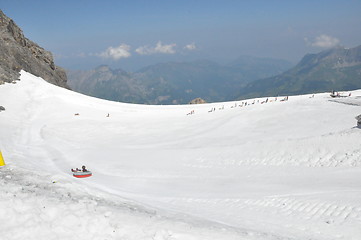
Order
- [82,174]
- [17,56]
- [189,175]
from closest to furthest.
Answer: [82,174], [189,175], [17,56]

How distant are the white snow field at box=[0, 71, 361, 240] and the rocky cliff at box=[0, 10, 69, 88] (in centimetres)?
2290

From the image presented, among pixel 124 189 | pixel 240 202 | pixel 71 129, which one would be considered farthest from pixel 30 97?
pixel 240 202

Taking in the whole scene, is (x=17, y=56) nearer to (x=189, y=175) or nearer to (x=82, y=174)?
(x=82, y=174)

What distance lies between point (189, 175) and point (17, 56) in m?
64.1

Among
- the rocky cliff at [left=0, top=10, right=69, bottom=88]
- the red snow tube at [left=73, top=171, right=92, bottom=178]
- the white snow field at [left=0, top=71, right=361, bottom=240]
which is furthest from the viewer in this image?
the rocky cliff at [left=0, top=10, right=69, bottom=88]

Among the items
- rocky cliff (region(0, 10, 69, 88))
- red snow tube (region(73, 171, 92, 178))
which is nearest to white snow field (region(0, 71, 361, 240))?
red snow tube (region(73, 171, 92, 178))

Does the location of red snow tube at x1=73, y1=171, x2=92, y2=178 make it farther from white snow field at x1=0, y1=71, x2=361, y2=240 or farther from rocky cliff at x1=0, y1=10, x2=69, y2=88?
rocky cliff at x1=0, y1=10, x2=69, y2=88

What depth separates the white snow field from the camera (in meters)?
10.7

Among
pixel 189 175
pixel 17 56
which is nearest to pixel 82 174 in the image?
pixel 189 175

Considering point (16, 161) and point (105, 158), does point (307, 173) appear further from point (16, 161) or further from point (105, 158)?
point (16, 161)

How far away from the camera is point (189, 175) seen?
20.7 m

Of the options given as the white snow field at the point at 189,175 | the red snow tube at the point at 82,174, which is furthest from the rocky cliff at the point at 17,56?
the red snow tube at the point at 82,174

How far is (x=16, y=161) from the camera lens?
2172 centimetres

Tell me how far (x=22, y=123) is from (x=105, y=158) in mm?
20659
